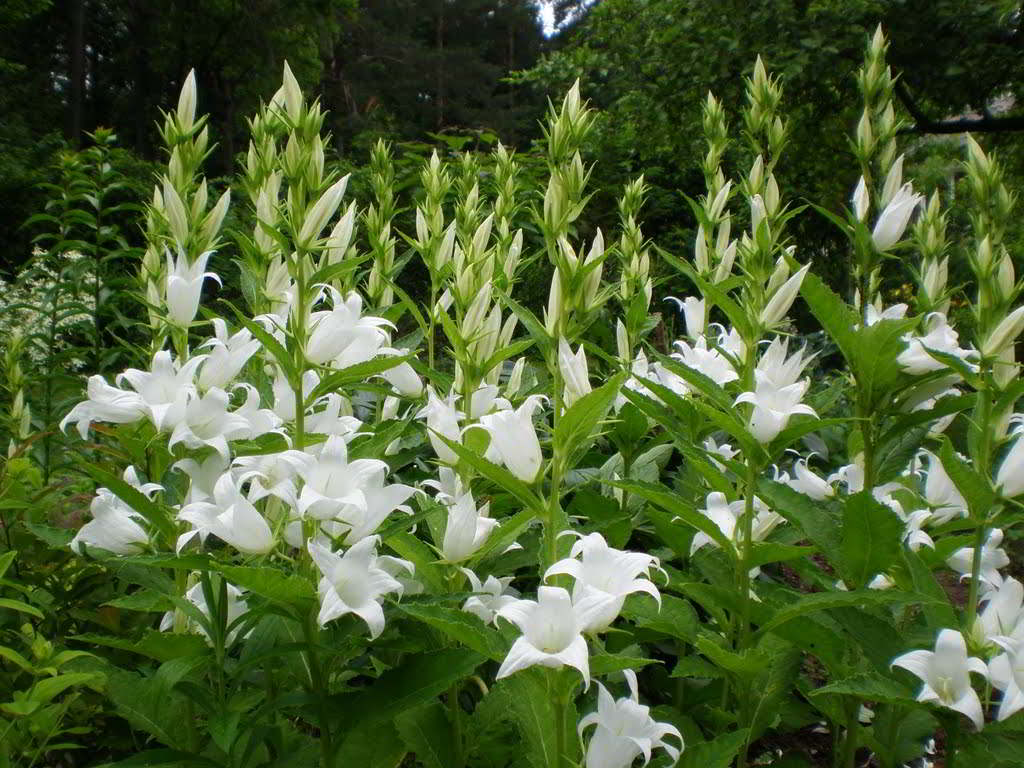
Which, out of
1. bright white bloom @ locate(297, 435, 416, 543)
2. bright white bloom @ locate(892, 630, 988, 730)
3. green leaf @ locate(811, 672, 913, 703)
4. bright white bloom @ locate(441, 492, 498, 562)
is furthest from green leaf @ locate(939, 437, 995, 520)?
bright white bloom @ locate(297, 435, 416, 543)

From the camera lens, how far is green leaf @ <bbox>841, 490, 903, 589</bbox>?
1.59 meters

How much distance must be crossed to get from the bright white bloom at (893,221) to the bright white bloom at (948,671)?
93 centimetres

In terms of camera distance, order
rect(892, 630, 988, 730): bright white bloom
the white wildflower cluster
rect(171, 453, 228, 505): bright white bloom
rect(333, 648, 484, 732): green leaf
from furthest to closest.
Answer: the white wildflower cluster, rect(171, 453, 228, 505): bright white bloom, rect(333, 648, 484, 732): green leaf, rect(892, 630, 988, 730): bright white bloom

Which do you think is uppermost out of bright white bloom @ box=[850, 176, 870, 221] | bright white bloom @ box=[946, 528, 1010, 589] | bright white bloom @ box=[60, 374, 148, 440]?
bright white bloom @ box=[850, 176, 870, 221]

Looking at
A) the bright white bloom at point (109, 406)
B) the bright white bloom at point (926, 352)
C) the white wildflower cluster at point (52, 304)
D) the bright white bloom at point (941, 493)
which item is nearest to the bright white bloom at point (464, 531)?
the bright white bloom at point (109, 406)

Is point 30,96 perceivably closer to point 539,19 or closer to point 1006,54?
point 1006,54

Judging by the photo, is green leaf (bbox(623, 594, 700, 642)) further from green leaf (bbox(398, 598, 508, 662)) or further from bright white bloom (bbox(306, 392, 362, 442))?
bright white bloom (bbox(306, 392, 362, 442))

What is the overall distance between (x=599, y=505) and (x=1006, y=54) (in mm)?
7943

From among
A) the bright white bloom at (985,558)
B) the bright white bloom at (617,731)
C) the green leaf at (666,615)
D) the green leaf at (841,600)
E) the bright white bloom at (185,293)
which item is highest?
the bright white bloom at (185,293)

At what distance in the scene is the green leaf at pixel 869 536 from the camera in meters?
1.59

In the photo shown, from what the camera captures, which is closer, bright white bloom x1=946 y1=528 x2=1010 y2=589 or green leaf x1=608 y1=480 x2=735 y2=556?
green leaf x1=608 y1=480 x2=735 y2=556

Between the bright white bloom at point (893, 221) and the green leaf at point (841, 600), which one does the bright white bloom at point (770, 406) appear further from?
the bright white bloom at point (893, 221)

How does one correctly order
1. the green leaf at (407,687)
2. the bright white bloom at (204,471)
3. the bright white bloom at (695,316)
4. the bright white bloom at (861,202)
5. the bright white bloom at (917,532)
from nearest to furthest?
the green leaf at (407,687) → the bright white bloom at (204,471) → the bright white bloom at (917,532) → the bright white bloom at (861,202) → the bright white bloom at (695,316)

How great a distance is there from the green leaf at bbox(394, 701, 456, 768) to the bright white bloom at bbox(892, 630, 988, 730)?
896mm
